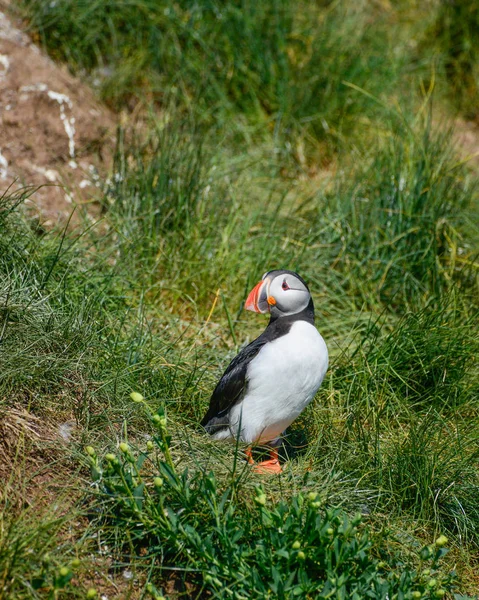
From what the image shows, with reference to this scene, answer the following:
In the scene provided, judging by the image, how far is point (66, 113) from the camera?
16.7 ft

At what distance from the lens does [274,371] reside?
2.97 m

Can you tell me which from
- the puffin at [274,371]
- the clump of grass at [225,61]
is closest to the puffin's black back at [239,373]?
the puffin at [274,371]

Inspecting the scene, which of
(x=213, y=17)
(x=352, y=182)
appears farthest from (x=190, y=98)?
(x=352, y=182)

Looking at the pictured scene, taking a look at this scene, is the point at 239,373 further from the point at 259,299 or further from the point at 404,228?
the point at 404,228

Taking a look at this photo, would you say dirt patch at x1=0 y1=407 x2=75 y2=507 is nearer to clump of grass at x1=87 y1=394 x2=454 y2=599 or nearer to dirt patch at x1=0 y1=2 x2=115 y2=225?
clump of grass at x1=87 y1=394 x2=454 y2=599

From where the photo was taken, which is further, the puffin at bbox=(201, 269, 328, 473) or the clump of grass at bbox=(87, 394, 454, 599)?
the puffin at bbox=(201, 269, 328, 473)

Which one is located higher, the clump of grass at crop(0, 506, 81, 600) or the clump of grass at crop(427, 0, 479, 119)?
the clump of grass at crop(427, 0, 479, 119)

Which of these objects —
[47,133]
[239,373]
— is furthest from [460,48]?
[239,373]

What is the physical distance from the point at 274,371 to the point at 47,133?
284cm

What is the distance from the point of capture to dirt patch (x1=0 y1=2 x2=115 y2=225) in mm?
4789

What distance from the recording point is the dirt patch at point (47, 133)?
4.79m

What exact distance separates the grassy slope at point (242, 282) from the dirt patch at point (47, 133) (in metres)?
0.26

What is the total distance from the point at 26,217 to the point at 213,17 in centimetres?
263

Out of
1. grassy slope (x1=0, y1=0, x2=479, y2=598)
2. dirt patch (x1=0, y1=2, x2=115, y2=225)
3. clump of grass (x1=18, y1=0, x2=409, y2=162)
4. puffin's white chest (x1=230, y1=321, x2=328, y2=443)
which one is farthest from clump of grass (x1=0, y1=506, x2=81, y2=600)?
clump of grass (x1=18, y1=0, x2=409, y2=162)
